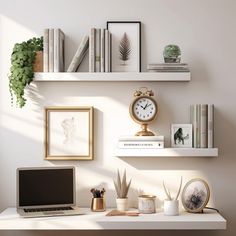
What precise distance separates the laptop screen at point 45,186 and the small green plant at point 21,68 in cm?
47

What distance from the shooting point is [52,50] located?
3.54 m

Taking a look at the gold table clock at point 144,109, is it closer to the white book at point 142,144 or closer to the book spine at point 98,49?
the white book at point 142,144

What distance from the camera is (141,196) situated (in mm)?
3523

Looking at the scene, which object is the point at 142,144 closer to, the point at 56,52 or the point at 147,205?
the point at 147,205

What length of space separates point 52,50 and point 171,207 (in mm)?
1290

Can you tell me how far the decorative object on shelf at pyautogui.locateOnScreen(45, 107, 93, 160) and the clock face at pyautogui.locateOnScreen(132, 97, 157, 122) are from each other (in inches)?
12.8

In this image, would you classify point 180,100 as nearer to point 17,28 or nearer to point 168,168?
point 168,168

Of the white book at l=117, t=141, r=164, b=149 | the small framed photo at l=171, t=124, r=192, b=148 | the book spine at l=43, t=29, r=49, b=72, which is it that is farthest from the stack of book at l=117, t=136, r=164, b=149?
→ the book spine at l=43, t=29, r=49, b=72

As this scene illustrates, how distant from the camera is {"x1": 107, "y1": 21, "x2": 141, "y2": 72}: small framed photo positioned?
364 cm

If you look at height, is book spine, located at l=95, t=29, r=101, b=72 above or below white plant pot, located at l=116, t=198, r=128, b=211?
above

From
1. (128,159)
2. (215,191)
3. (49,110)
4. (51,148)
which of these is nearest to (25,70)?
(49,110)

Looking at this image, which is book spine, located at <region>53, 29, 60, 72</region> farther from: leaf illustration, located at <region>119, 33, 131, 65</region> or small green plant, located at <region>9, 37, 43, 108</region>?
leaf illustration, located at <region>119, 33, 131, 65</region>

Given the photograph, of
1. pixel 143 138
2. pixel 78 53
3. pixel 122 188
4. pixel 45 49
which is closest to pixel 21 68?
pixel 45 49

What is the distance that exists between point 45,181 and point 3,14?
1.19 m
